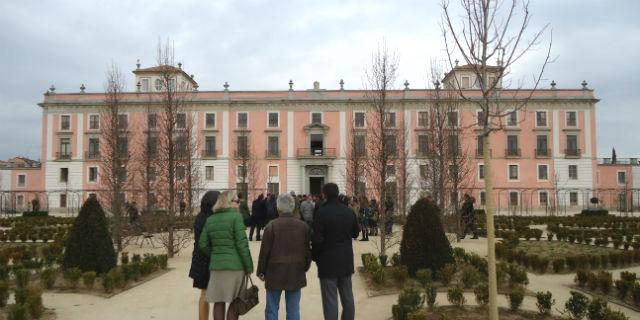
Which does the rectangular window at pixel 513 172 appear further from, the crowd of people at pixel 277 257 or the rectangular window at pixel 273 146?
the crowd of people at pixel 277 257

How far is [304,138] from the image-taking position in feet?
155

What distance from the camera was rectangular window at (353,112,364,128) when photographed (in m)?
46.2

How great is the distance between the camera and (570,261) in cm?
1066

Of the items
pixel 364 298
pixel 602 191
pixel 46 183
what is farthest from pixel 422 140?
pixel 364 298

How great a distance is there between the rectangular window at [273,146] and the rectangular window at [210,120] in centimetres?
538

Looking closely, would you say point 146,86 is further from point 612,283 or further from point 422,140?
point 612,283

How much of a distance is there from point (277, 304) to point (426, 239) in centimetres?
401

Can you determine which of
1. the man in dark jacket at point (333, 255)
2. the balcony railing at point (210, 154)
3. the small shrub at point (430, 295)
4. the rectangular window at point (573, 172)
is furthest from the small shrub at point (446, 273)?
the rectangular window at point (573, 172)

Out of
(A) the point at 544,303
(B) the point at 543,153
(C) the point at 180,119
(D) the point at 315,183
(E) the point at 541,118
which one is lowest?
(A) the point at 544,303

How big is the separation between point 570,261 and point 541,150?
39.3 metres

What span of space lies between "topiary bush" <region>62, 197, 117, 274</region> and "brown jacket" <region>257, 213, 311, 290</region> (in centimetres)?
490

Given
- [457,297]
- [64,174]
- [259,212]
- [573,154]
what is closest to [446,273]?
[457,297]

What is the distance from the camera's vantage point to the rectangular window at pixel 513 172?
46469mm

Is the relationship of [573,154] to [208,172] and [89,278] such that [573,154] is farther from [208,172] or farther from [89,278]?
[89,278]
